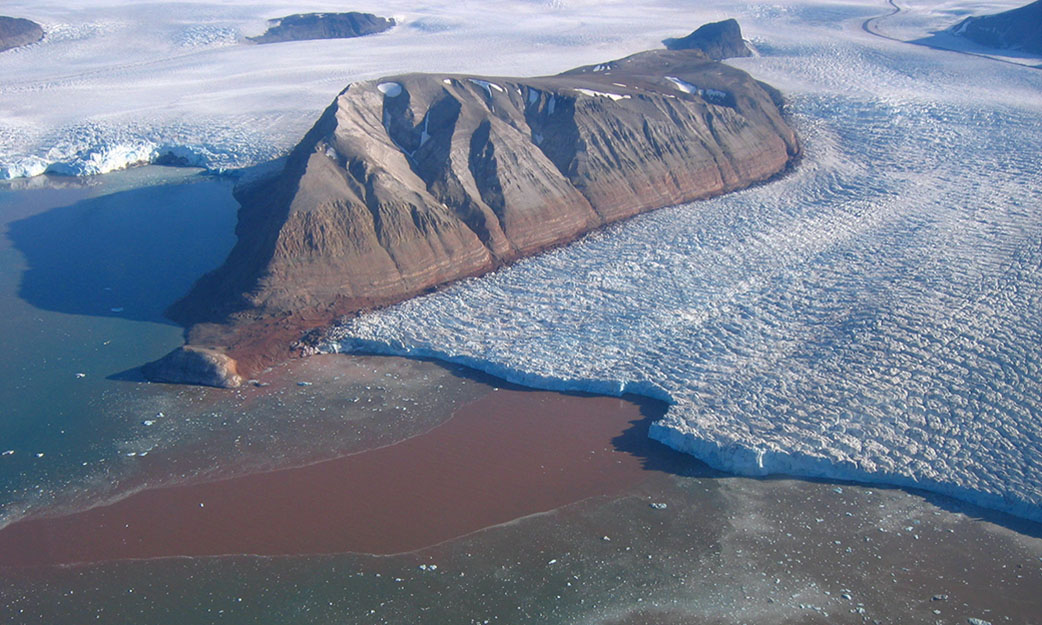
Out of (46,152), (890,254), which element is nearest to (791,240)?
(890,254)

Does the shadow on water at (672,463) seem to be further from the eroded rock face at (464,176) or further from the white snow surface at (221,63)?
the white snow surface at (221,63)

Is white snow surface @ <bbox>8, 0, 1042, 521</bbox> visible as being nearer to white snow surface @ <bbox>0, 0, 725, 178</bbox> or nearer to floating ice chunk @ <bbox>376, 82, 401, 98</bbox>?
white snow surface @ <bbox>0, 0, 725, 178</bbox>

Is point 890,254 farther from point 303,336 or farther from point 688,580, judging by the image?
point 303,336

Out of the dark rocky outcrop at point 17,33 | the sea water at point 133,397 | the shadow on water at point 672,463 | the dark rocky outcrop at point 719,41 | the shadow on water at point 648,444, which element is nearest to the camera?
the shadow on water at point 672,463

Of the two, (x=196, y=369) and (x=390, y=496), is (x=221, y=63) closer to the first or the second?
(x=196, y=369)

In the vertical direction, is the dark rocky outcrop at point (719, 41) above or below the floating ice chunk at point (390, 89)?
above

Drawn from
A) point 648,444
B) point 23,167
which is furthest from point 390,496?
point 23,167

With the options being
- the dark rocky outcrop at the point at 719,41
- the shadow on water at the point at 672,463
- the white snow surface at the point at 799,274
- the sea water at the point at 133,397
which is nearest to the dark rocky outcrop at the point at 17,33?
the white snow surface at the point at 799,274
